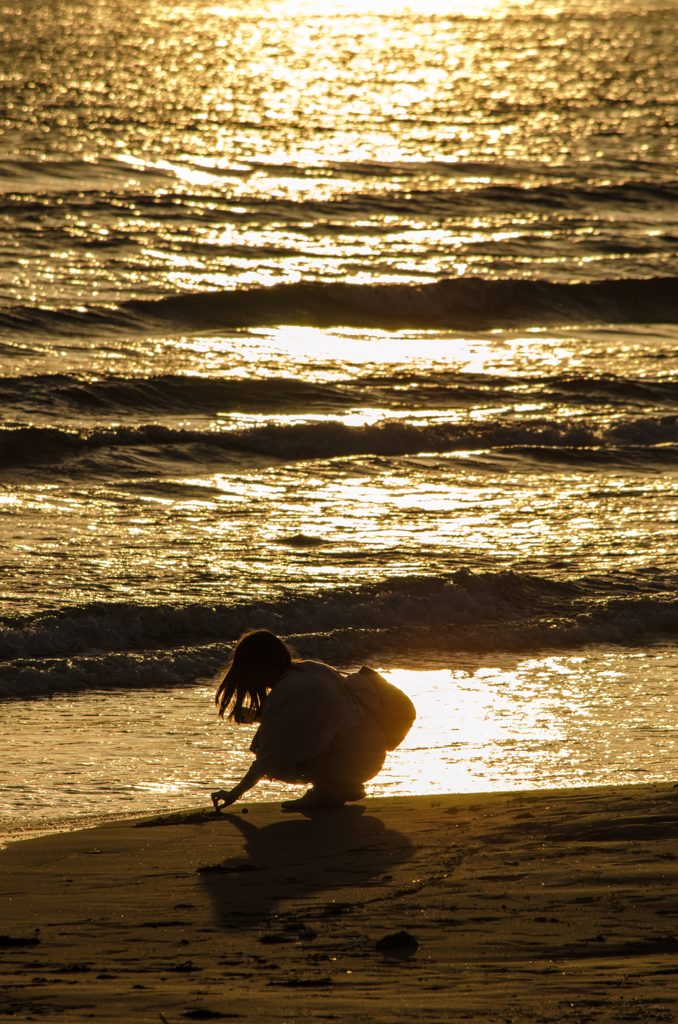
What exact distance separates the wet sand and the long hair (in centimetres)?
54

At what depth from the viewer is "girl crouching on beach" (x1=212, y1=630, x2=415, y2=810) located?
4992 millimetres

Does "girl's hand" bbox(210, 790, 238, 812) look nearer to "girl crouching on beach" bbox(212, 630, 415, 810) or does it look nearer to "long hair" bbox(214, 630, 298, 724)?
"girl crouching on beach" bbox(212, 630, 415, 810)

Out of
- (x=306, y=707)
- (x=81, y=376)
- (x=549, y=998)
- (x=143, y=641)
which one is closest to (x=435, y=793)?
(x=306, y=707)

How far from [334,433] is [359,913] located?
419 inches

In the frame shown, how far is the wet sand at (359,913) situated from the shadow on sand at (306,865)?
0.01m

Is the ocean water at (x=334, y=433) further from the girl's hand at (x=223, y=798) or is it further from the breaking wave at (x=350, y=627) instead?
the girl's hand at (x=223, y=798)

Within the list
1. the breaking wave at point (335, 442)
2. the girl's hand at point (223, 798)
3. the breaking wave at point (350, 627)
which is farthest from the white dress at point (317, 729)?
the breaking wave at point (335, 442)

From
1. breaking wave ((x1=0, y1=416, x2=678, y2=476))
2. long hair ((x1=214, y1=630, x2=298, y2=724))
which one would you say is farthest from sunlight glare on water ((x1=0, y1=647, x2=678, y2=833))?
breaking wave ((x1=0, y1=416, x2=678, y2=476))

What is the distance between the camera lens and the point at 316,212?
25.5m

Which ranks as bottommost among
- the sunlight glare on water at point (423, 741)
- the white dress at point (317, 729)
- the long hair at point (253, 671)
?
the sunlight glare on water at point (423, 741)

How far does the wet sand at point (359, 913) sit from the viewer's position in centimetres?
319

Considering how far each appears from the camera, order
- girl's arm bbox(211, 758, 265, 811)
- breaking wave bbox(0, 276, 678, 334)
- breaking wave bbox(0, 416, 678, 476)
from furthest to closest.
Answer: breaking wave bbox(0, 276, 678, 334) → breaking wave bbox(0, 416, 678, 476) → girl's arm bbox(211, 758, 265, 811)

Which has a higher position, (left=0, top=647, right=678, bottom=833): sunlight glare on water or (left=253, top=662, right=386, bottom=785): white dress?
(left=253, top=662, right=386, bottom=785): white dress

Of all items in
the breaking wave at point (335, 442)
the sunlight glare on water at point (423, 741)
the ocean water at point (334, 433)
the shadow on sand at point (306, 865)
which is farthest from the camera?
the breaking wave at point (335, 442)
